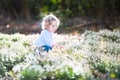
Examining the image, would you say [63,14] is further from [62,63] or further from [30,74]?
[30,74]

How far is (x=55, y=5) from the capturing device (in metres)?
25.9

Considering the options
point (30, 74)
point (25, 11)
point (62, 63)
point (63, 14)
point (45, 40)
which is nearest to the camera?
point (30, 74)

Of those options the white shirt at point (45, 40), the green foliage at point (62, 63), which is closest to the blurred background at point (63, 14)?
the green foliage at point (62, 63)

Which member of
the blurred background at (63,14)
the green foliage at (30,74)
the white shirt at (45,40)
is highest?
the blurred background at (63,14)

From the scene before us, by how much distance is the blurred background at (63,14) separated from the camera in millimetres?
20844

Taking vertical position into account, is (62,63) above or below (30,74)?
above

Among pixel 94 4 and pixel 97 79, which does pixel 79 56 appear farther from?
pixel 94 4

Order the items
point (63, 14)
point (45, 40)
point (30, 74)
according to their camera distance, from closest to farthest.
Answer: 1. point (30, 74)
2. point (45, 40)
3. point (63, 14)

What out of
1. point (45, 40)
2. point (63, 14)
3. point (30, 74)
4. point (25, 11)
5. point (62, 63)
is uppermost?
point (25, 11)

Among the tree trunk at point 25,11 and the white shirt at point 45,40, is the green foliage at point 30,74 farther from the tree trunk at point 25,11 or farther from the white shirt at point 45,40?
the tree trunk at point 25,11

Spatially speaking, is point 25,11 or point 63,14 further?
point 25,11

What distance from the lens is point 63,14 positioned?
79.5 feet

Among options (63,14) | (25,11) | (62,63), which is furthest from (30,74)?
(25,11)

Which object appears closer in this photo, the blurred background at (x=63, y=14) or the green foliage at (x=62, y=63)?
the green foliage at (x=62, y=63)
